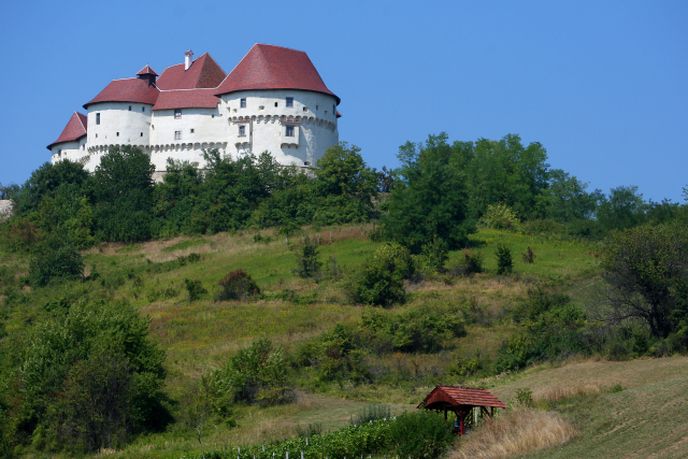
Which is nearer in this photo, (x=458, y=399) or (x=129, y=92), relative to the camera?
(x=458, y=399)

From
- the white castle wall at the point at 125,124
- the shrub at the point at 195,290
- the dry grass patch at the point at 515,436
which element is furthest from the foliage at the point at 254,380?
the white castle wall at the point at 125,124

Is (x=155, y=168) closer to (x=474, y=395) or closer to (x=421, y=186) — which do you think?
(x=421, y=186)

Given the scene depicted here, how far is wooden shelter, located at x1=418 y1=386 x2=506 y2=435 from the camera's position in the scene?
3078cm

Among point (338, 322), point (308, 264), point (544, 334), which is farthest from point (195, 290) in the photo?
point (544, 334)

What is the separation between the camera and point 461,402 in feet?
101

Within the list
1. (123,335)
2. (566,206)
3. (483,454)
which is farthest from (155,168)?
(483,454)

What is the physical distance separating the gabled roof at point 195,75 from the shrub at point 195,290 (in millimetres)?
24152

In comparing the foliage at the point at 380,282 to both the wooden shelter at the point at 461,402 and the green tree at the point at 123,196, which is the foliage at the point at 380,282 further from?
the green tree at the point at 123,196

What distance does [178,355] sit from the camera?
156 ft

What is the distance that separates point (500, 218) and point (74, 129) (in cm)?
2866

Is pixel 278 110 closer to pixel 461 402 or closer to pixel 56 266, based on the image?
pixel 56 266

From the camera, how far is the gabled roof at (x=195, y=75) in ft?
263

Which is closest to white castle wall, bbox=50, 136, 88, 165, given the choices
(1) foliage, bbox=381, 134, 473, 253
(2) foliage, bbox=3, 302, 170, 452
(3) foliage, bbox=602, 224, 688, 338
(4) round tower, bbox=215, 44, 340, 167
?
(4) round tower, bbox=215, 44, 340, 167

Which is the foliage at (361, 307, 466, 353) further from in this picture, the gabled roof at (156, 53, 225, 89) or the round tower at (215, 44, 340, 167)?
the gabled roof at (156, 53, 225, 89)
